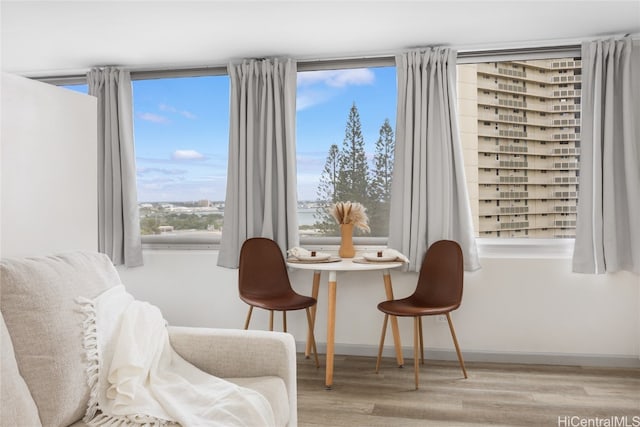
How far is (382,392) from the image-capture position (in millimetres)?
3426

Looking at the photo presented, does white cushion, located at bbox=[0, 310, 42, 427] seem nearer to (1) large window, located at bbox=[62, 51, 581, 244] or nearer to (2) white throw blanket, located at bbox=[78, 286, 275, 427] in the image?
(2) white throw blanket, located at bbox=[78, 286, 275, 427]

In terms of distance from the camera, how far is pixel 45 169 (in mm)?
2166

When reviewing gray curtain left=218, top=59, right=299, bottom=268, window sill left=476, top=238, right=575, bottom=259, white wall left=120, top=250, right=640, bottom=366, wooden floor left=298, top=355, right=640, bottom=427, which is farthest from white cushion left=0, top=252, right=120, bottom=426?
window sill left=476, top=238, right=575, bottom=259

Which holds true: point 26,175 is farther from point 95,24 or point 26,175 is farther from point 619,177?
point 619,177

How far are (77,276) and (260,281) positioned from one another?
86.9 inches

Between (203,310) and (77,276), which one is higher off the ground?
(77,276)

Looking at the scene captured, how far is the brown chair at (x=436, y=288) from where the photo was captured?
12.0ft

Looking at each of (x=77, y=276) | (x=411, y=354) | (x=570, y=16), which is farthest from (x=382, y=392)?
(x=570, y=16)

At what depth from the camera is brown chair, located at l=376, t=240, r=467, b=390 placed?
366 cm

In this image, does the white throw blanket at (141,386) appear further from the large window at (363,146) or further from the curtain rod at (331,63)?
the curtain rod at (331,63)

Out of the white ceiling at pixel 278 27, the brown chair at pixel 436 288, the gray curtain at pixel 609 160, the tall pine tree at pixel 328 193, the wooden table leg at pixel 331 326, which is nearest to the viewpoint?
the white ceiling at pixel 278 27

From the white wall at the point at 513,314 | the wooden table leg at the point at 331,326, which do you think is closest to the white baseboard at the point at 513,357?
the white wall at the point at 513,314

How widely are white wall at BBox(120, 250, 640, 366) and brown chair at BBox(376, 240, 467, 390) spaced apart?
269mm

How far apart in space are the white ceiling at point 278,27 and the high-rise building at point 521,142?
312 millimetres
